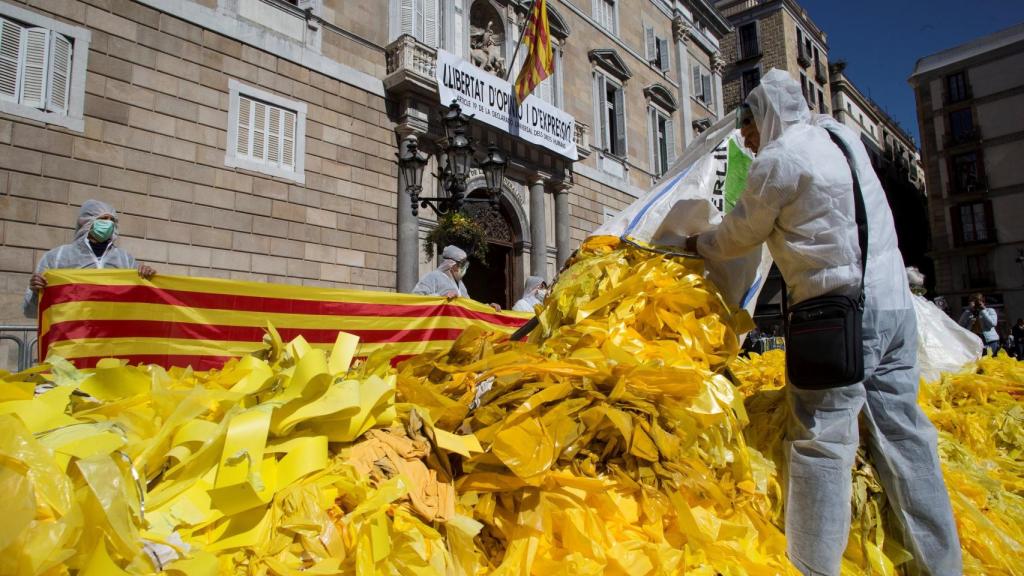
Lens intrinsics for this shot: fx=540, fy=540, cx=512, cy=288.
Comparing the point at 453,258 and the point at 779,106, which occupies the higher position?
the point at 453,258

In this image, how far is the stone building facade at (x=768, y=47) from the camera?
1261 inches

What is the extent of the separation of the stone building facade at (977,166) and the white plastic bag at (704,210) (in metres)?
34.6

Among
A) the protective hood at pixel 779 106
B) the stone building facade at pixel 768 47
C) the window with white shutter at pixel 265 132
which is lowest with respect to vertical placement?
the protective hood at pixel 779 106

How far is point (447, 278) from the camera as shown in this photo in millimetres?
6344

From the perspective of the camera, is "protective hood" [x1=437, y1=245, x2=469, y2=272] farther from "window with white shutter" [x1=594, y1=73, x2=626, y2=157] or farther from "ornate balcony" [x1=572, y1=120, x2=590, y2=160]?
"window with white shutter" [x1=594, y1=73, x2=626, y2=157]

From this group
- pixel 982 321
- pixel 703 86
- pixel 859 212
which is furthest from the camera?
pixel 703 86

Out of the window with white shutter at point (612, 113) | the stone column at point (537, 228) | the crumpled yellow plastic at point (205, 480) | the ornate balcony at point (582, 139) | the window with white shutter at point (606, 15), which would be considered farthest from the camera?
the window with white shutter at point (606, 15)

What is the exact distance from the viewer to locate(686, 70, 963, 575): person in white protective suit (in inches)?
66.1

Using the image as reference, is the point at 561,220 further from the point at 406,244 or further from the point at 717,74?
the point at 717,74

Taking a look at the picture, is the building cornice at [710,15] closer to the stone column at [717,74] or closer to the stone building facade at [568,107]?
the stone building facade at [568,107]

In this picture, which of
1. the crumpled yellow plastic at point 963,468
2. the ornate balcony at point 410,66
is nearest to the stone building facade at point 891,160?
the ornate balcony at point 410,66

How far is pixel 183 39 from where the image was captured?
7.59m

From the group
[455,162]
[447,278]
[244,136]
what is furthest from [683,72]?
[447,278]

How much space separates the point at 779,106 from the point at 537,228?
10.8 metres
